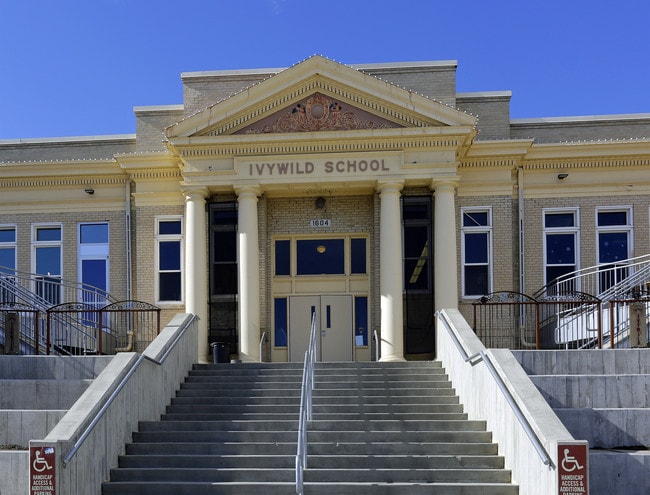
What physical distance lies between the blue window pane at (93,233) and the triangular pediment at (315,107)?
13.3 feet

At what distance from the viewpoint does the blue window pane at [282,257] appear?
19766 mm

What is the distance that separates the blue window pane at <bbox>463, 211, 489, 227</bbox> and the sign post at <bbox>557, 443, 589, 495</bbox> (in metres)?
11.5

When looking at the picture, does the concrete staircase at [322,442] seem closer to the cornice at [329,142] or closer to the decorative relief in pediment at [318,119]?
the cornice at [329,142]

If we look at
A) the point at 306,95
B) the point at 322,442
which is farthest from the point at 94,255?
the point at 322,442

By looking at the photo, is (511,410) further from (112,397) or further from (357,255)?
(357,255)

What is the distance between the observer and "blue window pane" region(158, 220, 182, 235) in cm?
2005

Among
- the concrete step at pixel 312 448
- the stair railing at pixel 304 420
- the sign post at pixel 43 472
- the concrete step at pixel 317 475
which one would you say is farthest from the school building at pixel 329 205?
the sign post at pixel 43 472

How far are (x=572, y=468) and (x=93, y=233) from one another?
15.6 m

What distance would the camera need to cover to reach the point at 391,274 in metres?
17.7

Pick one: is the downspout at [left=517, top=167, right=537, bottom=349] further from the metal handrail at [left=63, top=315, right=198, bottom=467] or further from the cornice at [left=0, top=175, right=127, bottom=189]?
the cornice at [left=0, top=175, right=127, bottom=189]

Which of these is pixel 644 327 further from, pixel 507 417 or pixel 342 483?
pixel 342 483

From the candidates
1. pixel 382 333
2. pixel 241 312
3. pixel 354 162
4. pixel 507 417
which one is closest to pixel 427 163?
pixel 354 162

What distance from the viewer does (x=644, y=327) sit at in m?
14.6

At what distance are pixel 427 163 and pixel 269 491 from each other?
10.2m
